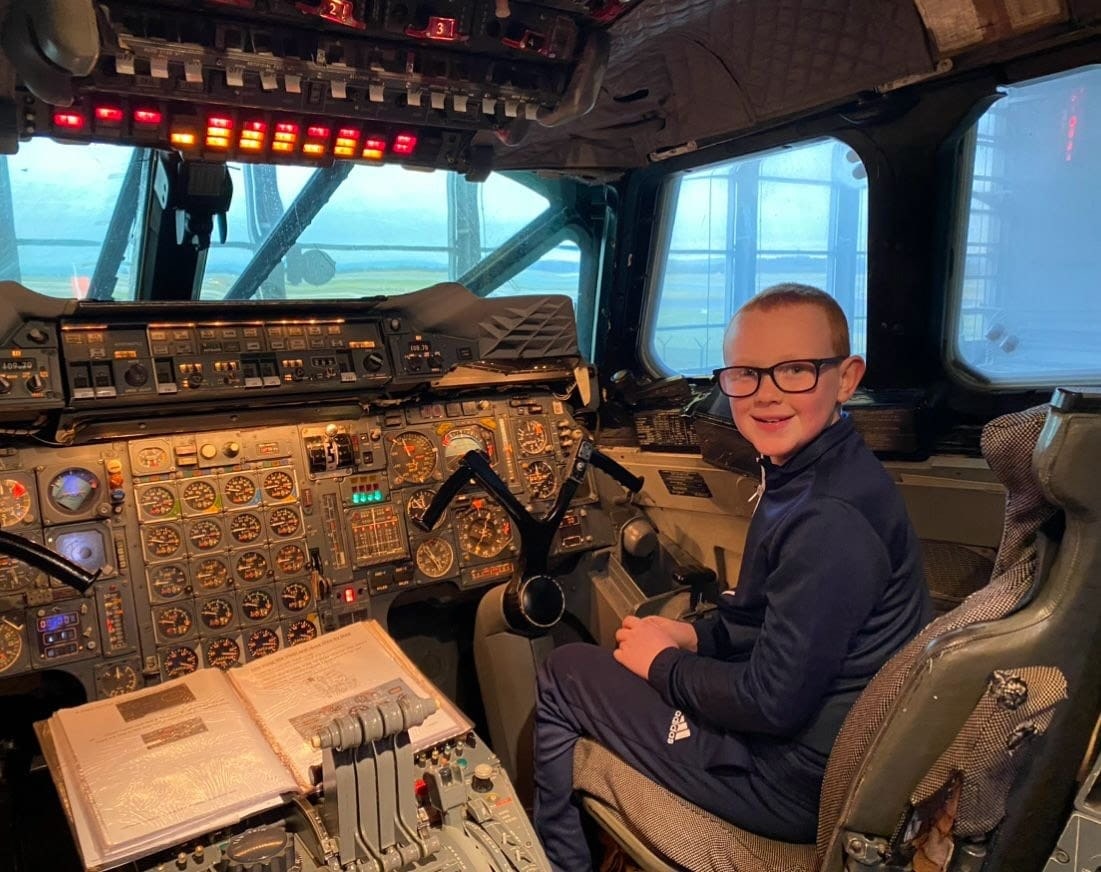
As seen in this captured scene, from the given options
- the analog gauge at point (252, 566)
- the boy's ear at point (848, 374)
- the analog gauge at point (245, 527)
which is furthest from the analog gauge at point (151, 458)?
the boy's ear at point (848, 374)

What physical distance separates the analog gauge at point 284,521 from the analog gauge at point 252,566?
3.5 inches

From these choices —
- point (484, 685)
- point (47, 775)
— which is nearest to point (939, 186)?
point (484, 685)

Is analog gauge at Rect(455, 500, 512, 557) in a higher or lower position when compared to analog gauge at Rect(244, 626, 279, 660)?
higher

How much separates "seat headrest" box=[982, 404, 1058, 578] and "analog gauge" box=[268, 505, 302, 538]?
1.97 metres

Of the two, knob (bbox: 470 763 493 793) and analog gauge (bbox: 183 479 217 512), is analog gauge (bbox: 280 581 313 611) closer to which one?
analog gauge (bbox: 183 479 217 512)

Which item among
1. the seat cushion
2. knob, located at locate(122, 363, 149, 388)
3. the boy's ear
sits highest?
knob, located at locate(122, 363, 149, 388)

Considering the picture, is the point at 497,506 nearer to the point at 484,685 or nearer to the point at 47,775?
the point at 484,685

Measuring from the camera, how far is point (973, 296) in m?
2.71

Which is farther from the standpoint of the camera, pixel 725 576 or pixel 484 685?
pixel 725 576

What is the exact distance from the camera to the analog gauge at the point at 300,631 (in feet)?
8.45

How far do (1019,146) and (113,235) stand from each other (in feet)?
9.66

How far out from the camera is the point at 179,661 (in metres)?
2.41

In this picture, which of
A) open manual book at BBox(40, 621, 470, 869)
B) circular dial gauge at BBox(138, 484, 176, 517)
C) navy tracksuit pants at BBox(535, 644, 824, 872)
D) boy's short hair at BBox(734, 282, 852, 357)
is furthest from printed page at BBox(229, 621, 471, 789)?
boy's short hair at BBox(734, 282, 852, 357)

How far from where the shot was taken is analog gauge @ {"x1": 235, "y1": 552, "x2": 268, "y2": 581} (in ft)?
8.31
